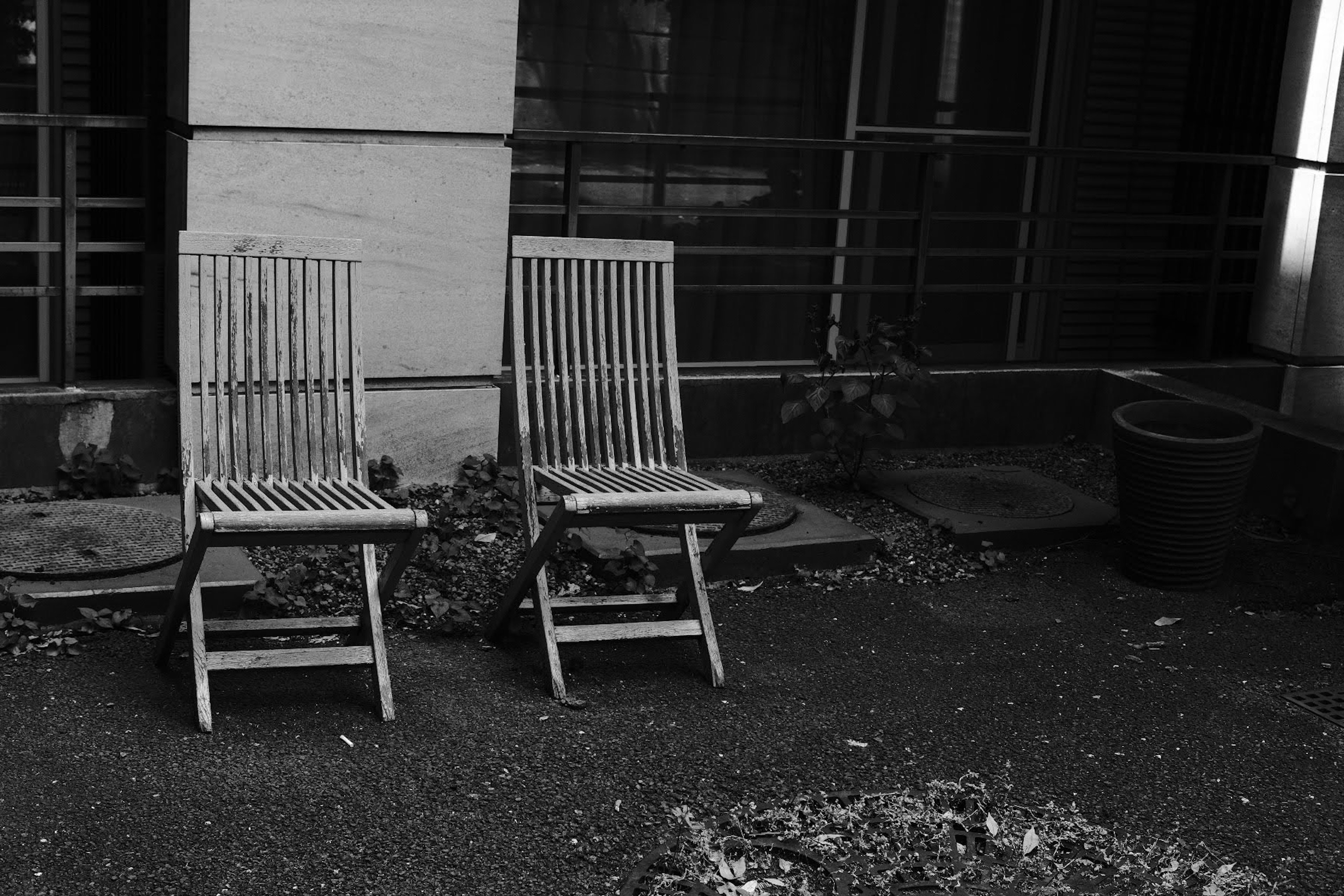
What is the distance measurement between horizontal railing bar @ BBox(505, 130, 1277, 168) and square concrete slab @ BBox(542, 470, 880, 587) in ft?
5.38

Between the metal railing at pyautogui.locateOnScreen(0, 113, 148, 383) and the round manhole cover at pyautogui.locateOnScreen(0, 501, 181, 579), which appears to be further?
the metal railing at pyautogui.locateOnScreen(0, 113, 148, 383)

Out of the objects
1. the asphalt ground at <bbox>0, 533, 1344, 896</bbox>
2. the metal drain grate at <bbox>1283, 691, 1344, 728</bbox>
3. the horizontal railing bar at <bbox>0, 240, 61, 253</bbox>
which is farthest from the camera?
the horizontal railing bar at <bbox>0, 240, 61, 253</bbox>

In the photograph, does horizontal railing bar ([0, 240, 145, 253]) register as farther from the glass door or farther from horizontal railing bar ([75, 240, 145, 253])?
the glass door

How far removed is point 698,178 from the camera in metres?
8.48

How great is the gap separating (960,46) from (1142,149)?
4.39 ft

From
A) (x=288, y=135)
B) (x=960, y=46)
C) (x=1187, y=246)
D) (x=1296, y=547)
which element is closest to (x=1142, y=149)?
(x=1187, y=246)

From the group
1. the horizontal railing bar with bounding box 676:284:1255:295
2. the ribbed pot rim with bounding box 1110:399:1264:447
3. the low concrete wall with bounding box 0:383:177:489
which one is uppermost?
the horizontal railing bar with bounding box 676:284:1255:295

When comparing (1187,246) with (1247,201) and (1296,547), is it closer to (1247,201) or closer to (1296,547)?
(1247,201)

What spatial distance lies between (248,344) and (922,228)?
3.71 meters

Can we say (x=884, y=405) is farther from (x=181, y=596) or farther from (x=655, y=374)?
(x=181, y=596)

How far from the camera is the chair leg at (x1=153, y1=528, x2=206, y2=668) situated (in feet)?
13.5

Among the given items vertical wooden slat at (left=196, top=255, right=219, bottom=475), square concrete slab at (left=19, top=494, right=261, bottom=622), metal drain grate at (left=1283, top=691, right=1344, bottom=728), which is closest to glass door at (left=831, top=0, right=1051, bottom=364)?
metal drain grate at (left=1283, top=691, right=1344, bottom=728)

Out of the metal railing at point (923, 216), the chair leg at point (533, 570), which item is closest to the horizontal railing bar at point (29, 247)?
the metal railing at point (923, 216)

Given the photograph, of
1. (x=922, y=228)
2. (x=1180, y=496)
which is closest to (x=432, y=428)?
(x=922, y=228)
